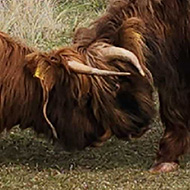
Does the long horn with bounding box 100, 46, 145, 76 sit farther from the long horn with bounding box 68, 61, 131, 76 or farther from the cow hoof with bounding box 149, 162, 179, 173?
the cow hoof with bounding box 149, 162, 179, 173

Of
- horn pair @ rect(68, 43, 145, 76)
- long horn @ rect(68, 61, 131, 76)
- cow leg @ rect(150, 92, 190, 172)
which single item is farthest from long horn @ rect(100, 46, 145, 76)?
cow leg @ rect(150, 92, 190, 172)

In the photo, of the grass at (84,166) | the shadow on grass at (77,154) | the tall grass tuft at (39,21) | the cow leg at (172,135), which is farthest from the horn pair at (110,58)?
the tall grass tuft at (39,21)

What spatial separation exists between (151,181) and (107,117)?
Result: 0.61 meters

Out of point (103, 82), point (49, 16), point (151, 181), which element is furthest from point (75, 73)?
point (49, 16)

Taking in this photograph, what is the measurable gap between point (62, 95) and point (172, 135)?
3.33 feet

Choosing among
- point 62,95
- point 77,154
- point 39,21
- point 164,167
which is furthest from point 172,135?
point 39,21

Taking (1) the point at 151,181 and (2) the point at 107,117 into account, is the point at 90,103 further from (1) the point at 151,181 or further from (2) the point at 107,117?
(1) the point at 151,181

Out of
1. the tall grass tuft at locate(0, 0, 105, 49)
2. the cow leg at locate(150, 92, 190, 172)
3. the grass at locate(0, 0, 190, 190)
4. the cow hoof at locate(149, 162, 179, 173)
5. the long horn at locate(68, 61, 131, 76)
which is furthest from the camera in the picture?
the tall grass tuft at locate(0, 0, 105, 49)

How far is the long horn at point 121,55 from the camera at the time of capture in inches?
225

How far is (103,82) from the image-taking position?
579cm

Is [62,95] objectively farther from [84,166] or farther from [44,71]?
[84,166]

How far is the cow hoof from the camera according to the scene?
20.7 feet

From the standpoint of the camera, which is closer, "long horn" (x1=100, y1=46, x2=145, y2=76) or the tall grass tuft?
"long horn" (x1=100, y1=46, x2=145, y2=76)

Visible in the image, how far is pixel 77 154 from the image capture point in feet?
22.3
